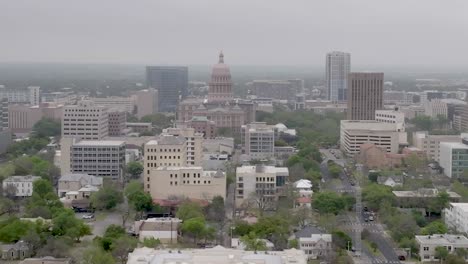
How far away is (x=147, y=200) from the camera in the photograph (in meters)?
16.6

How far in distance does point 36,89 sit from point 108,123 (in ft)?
60.2

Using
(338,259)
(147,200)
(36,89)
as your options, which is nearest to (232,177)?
(147,200)

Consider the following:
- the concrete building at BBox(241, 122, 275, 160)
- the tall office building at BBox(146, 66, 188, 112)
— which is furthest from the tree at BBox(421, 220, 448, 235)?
the tall office building at BBox(146, 66, 188, 112)

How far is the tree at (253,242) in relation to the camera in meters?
12.6

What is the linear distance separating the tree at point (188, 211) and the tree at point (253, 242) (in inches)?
75.2

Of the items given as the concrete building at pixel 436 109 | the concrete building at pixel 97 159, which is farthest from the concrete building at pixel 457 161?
the concrete building at pixel 436 109

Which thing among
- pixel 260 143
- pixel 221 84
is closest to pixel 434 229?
pixel 260 143

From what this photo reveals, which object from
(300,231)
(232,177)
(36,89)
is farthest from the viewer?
(36,89)

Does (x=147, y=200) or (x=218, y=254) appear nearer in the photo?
(x=218, y=254)

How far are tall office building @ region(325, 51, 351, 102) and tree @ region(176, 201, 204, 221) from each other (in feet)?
126

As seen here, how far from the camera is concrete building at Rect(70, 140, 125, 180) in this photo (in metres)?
20.8

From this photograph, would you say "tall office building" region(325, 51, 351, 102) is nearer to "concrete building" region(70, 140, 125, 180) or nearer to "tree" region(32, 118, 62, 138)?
"tree" region(32, 118, 62, 138)

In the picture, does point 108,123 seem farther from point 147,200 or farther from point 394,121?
point 147,200

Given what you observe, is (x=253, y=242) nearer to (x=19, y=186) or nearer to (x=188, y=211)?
(x=188, y=211)
